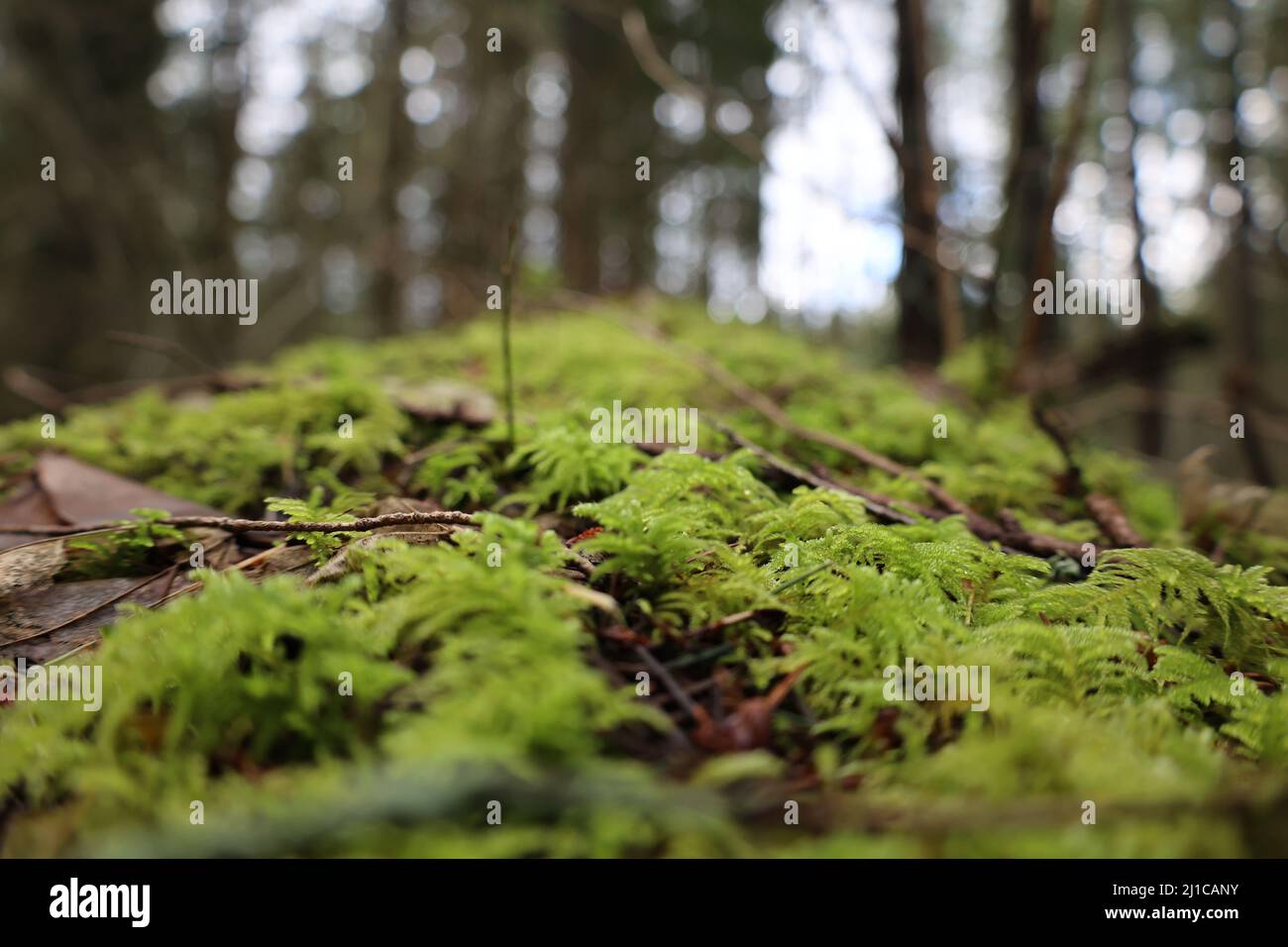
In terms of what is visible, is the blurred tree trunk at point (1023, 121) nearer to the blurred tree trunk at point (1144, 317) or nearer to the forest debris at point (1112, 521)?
the blurred tree trunk at point (1144, 317)

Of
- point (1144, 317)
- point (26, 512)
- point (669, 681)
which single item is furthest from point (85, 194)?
point (1144, 317)

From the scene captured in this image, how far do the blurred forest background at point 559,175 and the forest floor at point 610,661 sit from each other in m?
A: 1.89

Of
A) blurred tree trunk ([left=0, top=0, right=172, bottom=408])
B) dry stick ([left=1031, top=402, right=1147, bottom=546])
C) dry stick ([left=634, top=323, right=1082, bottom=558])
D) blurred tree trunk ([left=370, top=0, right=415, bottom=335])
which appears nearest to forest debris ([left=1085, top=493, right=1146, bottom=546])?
dry stick ([left=1031, top=402, right=1147, bottom=546])

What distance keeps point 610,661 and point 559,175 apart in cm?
750

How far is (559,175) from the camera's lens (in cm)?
786

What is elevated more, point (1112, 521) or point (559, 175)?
point (559, 175)

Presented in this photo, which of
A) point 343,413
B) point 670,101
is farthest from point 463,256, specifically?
point 343,413

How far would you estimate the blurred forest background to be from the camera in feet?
15.6

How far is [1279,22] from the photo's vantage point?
1496cm

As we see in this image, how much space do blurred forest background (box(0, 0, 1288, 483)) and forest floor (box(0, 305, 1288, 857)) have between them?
1.89m

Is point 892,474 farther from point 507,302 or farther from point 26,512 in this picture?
point 26,512

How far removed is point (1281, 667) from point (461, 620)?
1.71m

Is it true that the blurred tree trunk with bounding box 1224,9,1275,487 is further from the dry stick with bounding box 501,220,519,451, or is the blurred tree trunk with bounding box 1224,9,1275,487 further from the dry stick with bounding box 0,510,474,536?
the dry stick with bounding box 0,510,474,536

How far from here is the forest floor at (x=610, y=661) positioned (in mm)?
952
